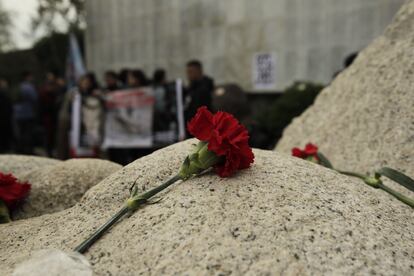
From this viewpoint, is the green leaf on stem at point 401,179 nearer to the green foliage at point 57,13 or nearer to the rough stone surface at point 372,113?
the rough stone surface at point 372,113

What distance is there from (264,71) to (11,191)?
7734 mm

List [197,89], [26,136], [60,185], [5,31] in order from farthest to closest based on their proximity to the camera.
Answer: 1. [5,31]
2. [26,136]
3. [197,89]
4. [60,185]

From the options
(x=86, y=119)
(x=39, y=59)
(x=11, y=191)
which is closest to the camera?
(x=11, y=191)

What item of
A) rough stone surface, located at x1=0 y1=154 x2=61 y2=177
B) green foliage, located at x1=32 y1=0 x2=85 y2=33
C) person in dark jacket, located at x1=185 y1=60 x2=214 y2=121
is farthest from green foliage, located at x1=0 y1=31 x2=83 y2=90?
rough stone surface, located at x1=0 y1=154 x2=61 y2=177

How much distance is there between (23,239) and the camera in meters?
1.78

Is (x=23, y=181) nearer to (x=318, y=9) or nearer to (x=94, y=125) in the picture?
(x=94, y=125)

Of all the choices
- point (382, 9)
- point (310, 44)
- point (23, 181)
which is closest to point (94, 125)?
point (310, 44)

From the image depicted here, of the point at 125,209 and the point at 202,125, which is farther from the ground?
the point at 202,125

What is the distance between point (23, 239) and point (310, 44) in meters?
7.60

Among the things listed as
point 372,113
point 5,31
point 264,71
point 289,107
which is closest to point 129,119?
point 289,107

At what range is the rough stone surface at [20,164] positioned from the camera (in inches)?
107

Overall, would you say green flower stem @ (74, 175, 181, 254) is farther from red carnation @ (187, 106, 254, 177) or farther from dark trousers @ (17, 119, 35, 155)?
dark trousers @ (17, 119, 35, 155)

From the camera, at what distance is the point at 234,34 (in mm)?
9836

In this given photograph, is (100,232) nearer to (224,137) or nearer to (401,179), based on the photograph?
(224,137)
